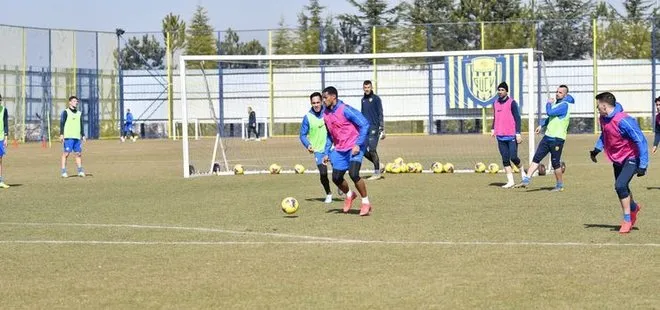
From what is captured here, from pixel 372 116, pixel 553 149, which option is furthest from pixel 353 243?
pixel 372 116

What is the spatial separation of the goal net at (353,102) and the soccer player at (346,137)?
9.95 m

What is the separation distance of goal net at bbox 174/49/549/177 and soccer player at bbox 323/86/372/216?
9.95 m

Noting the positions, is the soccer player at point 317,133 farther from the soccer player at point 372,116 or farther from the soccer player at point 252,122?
the soccer player at point 252,122

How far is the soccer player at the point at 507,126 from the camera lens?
22.0 meters

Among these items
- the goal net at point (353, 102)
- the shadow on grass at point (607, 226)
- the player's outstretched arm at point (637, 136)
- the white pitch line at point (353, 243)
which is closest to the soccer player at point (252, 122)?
the goal net at point (353, 102)

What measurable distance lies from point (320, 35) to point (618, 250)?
51288 millimetres

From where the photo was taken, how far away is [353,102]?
48781mm

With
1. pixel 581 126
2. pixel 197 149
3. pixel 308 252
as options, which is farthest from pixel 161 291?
pixel 581 126

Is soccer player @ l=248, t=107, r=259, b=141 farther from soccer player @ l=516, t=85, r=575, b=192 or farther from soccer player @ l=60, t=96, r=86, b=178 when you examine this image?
soccer player @ l=516, t=85, r=575, b=192

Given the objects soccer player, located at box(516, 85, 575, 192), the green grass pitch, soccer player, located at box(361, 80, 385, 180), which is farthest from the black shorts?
soccer player, located at box(516, 85, 575, 192)

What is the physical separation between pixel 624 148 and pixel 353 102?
34680 mm

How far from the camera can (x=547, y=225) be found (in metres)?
14.8

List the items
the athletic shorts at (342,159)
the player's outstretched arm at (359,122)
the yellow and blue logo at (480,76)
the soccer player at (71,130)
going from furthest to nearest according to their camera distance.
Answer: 1. the yellow and blue logo at (480,76)
2. the soccer player at (71,130)
3. the athletic shorts at (342,159)
4. the player's outstretched arm at (359,122)

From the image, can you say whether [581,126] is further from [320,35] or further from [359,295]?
[359,295]
